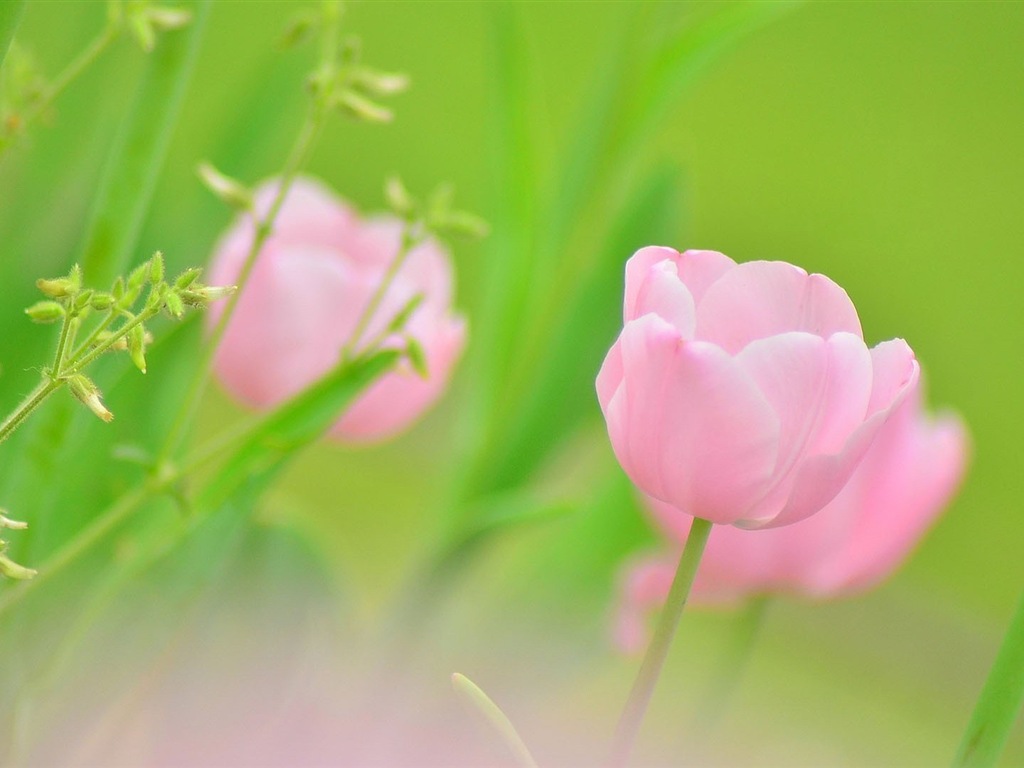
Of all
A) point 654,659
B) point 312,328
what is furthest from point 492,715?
point 312,328

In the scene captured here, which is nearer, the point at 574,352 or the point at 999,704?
the point at 999,704

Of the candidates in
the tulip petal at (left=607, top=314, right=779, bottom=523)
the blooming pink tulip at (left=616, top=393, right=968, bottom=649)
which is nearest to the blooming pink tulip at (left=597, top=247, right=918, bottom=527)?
the tulip petal at (left=607, top=314, right=779, bottom=523)

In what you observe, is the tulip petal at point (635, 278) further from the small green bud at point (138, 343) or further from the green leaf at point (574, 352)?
the green leaf at point (574, 352)

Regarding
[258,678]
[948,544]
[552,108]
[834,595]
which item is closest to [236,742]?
[258,678]

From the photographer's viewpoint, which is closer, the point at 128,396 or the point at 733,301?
the point at 733,301

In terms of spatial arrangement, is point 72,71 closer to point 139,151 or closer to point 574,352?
point 139,151

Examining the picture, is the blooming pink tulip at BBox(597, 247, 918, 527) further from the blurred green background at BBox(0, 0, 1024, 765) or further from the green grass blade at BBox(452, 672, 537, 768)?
the blurred green background at BBox(0, 0, 1024, 765)

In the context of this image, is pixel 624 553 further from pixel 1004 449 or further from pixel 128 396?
pixel 1004 449
